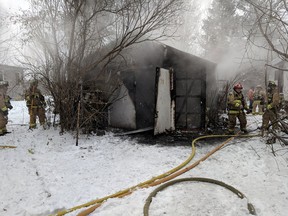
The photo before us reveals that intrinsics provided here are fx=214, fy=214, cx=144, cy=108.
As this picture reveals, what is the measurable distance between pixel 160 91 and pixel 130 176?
11.3ft

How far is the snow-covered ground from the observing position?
2957mm

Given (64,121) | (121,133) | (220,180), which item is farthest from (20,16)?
(220,180)

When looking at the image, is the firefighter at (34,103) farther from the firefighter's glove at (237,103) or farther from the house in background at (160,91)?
the firefighter's glove at (237,103)

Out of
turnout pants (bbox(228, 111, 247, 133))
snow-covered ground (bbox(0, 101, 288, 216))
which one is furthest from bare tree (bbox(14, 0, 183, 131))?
turnout pants (bbox(228, 111, 247, 133))

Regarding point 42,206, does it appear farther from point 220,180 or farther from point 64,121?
point 64,121

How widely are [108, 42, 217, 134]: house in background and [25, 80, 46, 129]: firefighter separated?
7.69 feet

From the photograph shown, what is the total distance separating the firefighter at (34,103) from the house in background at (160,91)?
2344 millimetres

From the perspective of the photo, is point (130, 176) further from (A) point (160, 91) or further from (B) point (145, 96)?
(B) point (145, 96)

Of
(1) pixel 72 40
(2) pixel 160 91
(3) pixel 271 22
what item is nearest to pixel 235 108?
(2) pixel 160 91

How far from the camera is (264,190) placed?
3361 mm

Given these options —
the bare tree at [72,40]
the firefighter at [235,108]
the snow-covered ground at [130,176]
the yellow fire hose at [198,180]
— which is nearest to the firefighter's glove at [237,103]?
the firefighter at [235,108]

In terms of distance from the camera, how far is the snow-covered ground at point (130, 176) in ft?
9.70

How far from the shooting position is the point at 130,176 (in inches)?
153

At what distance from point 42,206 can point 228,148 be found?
13.9ft
